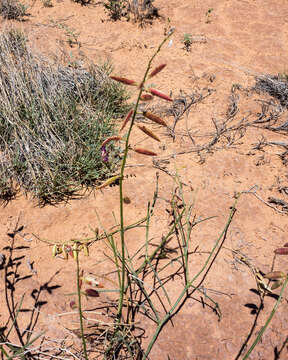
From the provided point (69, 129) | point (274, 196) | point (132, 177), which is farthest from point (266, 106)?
point (69, 129)

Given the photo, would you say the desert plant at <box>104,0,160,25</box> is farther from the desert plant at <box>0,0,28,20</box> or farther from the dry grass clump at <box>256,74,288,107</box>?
the dry grass clump at <box>256,74,288,107</box>

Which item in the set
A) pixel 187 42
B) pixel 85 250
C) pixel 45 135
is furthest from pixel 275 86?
pixel 85 250

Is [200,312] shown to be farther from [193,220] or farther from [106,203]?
[106,203]

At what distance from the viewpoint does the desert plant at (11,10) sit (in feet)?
14.6

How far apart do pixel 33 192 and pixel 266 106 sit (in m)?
2.36

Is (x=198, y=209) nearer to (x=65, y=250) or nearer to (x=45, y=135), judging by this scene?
(x=65, y=250)

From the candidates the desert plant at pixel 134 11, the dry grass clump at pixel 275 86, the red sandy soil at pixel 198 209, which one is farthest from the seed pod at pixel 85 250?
the desert plant at pixel 134 11

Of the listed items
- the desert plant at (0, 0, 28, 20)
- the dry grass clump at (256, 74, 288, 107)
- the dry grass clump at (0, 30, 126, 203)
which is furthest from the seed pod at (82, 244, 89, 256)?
the desert plant at (0, 0, 28, 20)

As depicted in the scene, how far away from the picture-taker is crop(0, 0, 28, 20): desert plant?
14.6ft

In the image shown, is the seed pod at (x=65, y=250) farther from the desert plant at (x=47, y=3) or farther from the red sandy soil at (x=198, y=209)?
the desert plant at (x=47, y=3)

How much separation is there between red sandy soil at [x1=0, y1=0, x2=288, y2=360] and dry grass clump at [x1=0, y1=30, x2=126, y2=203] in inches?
6.6

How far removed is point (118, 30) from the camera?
14.7ft

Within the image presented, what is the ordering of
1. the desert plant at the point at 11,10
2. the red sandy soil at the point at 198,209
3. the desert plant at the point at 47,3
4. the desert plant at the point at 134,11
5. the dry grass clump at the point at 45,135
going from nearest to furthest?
1. the red sandy soil at the point at 198,209
2. the dry grass clump at the point at 45,135
3. the desert plant at the point at 11,10
4. the desert plant at the point at 134,11
5. the desert plant at the point at 47,3

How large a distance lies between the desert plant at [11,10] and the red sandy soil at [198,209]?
76 cm
